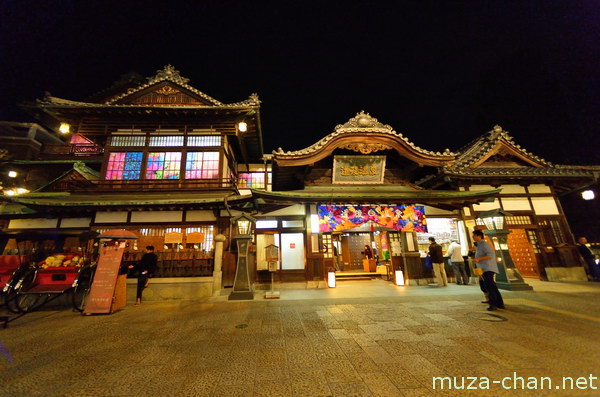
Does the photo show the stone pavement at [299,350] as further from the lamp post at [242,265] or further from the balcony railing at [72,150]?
the balcony railing at [72,150]

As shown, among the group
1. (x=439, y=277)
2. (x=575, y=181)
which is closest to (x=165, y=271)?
(x=439, y=277)

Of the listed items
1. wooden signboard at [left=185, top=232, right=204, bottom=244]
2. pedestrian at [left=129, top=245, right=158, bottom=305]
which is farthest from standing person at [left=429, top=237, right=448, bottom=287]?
pedestrian at [left=129, top=245, right=158, bottom=305]

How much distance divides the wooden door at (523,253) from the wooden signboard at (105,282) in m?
18.6

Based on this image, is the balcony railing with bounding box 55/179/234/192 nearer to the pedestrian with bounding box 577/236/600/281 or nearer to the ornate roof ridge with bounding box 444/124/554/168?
the ornate roof ridge with bounding box 444/124/554/168

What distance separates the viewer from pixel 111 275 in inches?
286

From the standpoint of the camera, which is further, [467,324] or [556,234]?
[556,234]

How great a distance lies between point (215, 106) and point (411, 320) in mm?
13262

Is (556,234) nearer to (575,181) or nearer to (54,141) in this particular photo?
(575,181)

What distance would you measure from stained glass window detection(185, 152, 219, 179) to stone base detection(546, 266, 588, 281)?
17.9 meters

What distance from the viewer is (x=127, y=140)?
510 inches

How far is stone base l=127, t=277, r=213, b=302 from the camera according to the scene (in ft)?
29.5

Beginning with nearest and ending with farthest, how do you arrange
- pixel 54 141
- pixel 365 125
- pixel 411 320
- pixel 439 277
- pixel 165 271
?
pixel 411 320 < pixel 165 271 < pixel 439 277 < pixel 365 125 < pixel 54 141

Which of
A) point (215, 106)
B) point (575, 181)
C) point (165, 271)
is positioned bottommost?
point (165, 271)

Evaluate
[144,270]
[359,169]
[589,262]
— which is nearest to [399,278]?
[359,169]
